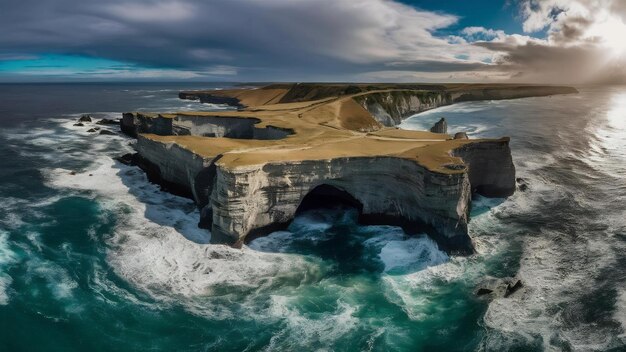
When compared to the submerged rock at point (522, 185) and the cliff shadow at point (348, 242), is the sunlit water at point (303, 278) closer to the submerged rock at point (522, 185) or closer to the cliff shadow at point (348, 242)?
the cliff shadow at point (348, 242)

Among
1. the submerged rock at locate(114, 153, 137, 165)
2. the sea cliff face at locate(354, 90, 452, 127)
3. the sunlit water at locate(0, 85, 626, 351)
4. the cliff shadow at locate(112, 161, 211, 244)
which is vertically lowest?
the sunlit water at locate(0, 85, 626, 351)

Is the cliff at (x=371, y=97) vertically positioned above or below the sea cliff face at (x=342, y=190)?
above

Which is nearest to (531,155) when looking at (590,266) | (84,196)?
(590,266)

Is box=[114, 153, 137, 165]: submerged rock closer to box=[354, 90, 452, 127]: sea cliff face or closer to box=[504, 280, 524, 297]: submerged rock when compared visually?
box=[504, 280, 524, 297]: submerged rock

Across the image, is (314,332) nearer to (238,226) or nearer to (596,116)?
(238,226)

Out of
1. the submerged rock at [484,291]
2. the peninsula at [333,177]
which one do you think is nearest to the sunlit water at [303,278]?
the submerged rock at [484,291]

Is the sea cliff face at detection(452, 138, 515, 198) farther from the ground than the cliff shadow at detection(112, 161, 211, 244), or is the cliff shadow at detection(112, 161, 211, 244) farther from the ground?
the sea cliff face at detection(452, 138, 515, 198)

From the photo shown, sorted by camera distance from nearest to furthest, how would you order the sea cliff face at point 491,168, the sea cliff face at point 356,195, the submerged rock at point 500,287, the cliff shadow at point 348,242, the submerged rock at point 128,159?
1. the submerged rock at point 500,287
2. the cliff shadow at point 348,242
3. the sea cliff face at point 356,195
4. the sea cliff face at point 491,168
5. the submerged rock at point 128,159

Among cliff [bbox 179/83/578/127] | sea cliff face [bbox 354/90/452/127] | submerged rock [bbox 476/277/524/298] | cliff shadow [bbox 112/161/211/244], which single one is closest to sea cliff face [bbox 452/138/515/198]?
submerged rock [bbox 476/277/524/298]
